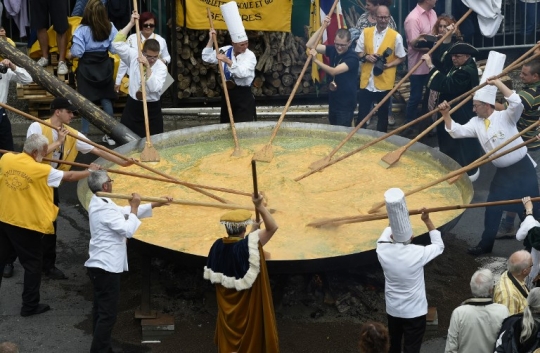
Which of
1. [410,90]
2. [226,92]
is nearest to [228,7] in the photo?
[226,92]

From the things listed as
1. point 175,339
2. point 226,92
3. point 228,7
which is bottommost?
point 175,339

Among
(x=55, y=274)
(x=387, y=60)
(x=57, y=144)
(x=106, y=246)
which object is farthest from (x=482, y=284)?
(x=387, y=60)

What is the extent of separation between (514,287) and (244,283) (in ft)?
6.17

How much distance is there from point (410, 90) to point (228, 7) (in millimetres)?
3153

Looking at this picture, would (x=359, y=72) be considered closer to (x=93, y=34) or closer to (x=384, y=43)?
(x=384, y=43)

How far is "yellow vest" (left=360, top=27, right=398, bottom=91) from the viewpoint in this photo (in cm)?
1238

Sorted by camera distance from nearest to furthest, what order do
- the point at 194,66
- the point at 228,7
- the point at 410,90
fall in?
the point at 228,7 < the point at 410,90 < the point at 194,66

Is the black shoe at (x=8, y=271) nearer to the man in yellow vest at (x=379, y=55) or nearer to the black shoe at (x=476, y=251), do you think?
the black shoe at (x=476, y=251)

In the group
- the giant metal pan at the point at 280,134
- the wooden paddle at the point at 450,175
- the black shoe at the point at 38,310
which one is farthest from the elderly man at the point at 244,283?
the black shoe at the point at 38,310

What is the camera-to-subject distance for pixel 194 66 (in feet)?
46.3

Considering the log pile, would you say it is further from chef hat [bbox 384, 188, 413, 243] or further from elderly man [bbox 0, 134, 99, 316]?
chef hat [bbox 384, 188, 413, 243]

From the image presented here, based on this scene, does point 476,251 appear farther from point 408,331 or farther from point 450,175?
point 408,331

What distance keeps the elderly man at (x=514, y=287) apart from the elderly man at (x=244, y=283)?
1617mm

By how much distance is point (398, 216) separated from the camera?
6.99 m
